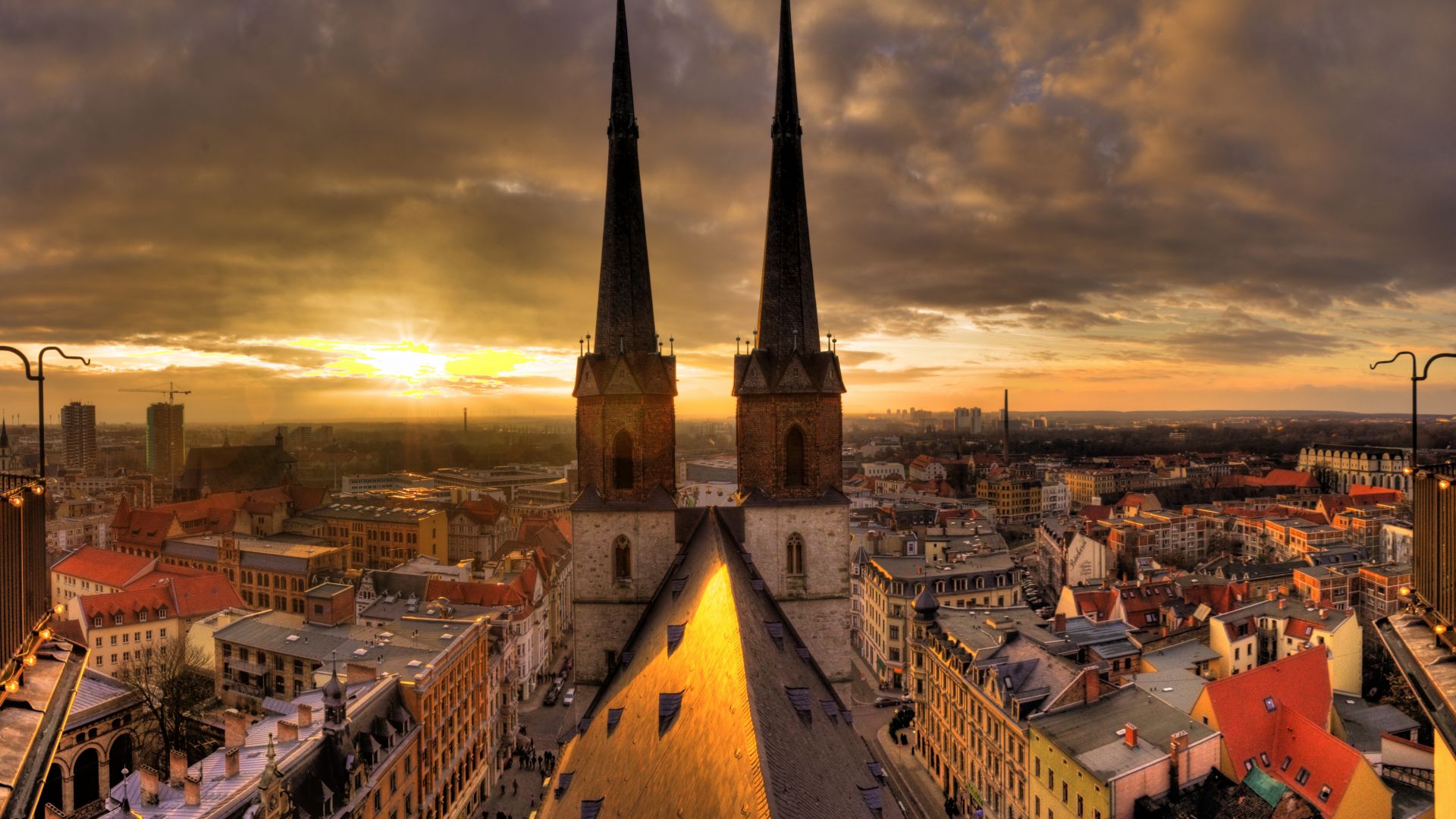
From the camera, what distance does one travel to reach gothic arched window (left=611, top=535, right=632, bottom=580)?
106 ft

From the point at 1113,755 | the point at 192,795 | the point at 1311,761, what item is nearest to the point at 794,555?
the point at 1113,755

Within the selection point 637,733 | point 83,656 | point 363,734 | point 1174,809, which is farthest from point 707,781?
point 1174,809

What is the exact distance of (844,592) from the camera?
32531 mm

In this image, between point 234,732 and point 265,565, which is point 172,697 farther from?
point 265,565

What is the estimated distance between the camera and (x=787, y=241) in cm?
3238

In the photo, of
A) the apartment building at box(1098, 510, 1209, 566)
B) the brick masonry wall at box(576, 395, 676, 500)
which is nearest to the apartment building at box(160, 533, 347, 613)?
the brick masonry wall at box(576, 395, 676, 500)

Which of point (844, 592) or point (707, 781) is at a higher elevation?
point (707, 781)

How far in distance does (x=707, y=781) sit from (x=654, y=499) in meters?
21.0

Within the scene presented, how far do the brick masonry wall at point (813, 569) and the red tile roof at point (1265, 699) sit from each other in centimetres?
2031

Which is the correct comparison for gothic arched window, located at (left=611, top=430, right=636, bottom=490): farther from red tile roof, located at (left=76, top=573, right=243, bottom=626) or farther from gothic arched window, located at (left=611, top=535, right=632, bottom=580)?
red tile roof, located at (left=76, top=573, right=243, bottom=626)

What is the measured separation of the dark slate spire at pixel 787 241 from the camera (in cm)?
3244

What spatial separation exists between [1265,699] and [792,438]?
28925 mm

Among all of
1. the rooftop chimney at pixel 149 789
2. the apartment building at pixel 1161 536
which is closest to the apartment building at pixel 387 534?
the rooftop chimney at pixel 149 789

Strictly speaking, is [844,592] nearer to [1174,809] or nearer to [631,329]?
[631,329]
